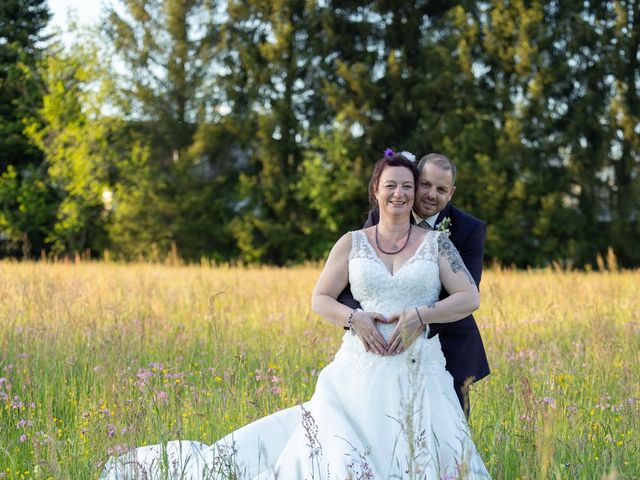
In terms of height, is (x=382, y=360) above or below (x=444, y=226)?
below

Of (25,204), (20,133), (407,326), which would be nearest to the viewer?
(407,326)

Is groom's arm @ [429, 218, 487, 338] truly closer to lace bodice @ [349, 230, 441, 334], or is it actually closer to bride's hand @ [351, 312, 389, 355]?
lace bodice @ [349, 230, 441, 334]

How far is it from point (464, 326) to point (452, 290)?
1.28 feet

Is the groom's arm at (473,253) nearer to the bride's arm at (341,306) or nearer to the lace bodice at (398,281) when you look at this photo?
the lace bodice at (398,281)

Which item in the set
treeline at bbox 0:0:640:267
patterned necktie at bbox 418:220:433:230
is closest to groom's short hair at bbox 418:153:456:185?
patterned necktie at bbox 418:220:433:230

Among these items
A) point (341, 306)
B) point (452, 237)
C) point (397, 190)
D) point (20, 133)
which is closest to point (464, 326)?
point (452, 237)

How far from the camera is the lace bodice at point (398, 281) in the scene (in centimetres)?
388

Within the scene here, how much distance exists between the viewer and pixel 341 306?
13.1 ft

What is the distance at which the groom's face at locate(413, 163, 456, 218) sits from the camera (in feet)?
13.5

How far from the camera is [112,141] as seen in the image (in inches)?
947

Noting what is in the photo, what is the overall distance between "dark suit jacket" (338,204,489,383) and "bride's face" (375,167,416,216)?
400 mm

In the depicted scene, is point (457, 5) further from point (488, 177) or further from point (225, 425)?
point (225, 425)

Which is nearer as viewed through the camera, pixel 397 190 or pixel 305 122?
pixel 397 190

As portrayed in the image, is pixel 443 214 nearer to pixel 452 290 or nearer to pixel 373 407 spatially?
pixel 452 290
